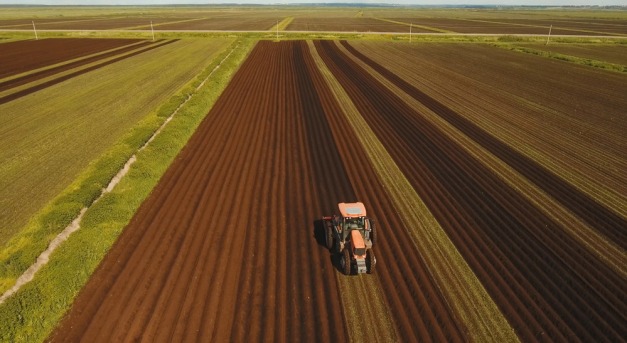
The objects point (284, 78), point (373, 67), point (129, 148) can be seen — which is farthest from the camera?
point (373, 67)

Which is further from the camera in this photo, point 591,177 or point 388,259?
point 591,177

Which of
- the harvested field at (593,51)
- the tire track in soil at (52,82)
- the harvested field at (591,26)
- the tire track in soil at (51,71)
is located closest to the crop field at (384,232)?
the tire track in soil at (52,82)

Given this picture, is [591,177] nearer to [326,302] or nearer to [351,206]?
[351,206]

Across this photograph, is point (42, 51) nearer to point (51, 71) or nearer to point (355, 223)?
point (51, 71)

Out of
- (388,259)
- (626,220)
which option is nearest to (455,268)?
(388,259)

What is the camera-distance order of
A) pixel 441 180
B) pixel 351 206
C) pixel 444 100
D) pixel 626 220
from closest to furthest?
pixel 351 206
pixel 626 220
pixel 441 180
pixel 444 100

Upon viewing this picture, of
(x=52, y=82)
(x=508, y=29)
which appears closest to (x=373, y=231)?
(x=52, y=82)
